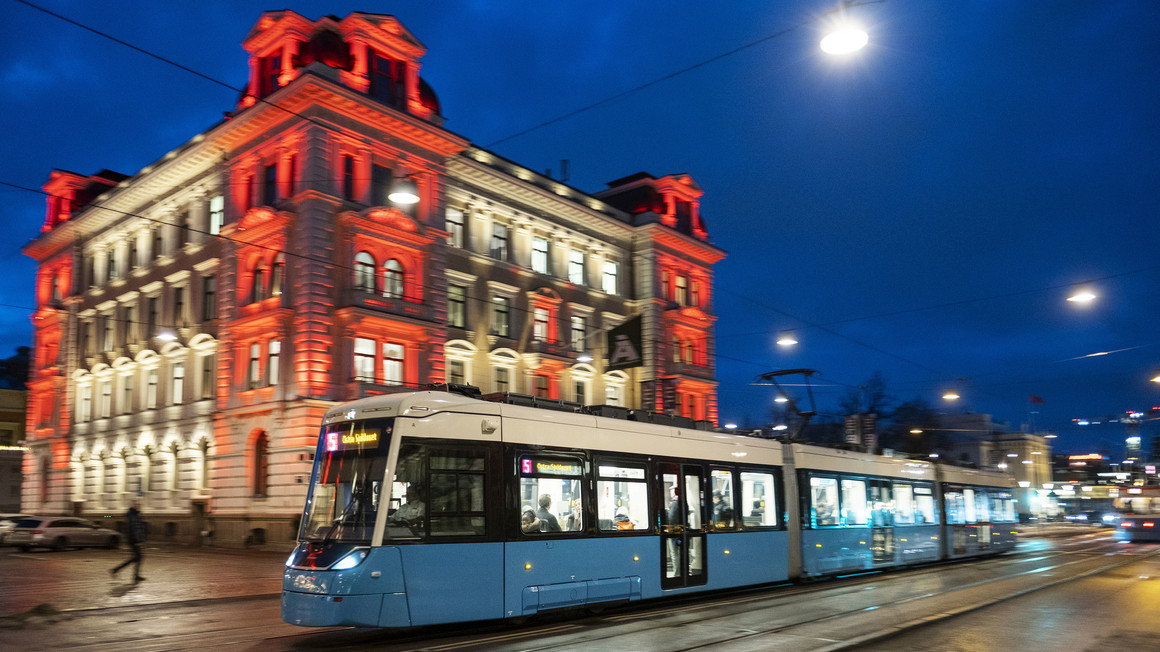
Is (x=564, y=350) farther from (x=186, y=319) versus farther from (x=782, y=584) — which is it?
(x=782, y=584)

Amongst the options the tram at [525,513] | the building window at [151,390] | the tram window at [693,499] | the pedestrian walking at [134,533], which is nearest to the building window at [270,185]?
the building window at [151,390]

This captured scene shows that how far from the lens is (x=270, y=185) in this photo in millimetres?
32844

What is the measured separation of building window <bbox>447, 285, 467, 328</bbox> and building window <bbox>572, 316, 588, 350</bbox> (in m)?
6.78

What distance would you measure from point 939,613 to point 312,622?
8.48 m

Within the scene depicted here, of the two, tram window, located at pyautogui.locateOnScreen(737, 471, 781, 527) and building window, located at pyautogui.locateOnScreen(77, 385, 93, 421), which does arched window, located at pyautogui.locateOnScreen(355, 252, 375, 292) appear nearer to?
tram window, located at pyautogui.locateOnScreen(737, 471, 781, 527)

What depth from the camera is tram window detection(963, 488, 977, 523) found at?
2591 centimetres

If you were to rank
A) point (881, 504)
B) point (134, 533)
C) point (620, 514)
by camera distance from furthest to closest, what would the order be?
point (881, 504) < point (134, 533) < point (620, 514)

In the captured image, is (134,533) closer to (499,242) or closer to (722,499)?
(722,499)

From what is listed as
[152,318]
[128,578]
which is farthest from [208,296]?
[128,578]

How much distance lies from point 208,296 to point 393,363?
9253mm

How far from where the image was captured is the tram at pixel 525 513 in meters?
10.2

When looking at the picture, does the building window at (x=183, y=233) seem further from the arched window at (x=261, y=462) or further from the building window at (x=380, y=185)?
the arched window at (x=261, y=462)

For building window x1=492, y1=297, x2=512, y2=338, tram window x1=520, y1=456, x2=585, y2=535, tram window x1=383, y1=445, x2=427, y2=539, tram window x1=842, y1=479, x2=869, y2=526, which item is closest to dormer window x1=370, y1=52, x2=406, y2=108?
building window x1=492, y1=297, x2=512, y2=338

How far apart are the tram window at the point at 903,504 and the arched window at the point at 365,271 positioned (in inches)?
713
